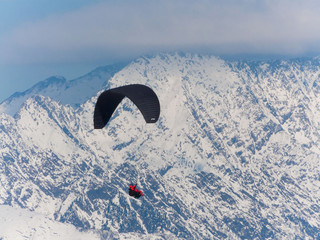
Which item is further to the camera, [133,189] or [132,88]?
[132,88]

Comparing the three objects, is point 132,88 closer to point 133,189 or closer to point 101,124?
point 101,124

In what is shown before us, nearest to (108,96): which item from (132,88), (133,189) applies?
(132,88)

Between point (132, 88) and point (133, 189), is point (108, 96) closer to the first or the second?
point (132, 88)

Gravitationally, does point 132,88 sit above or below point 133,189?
above
